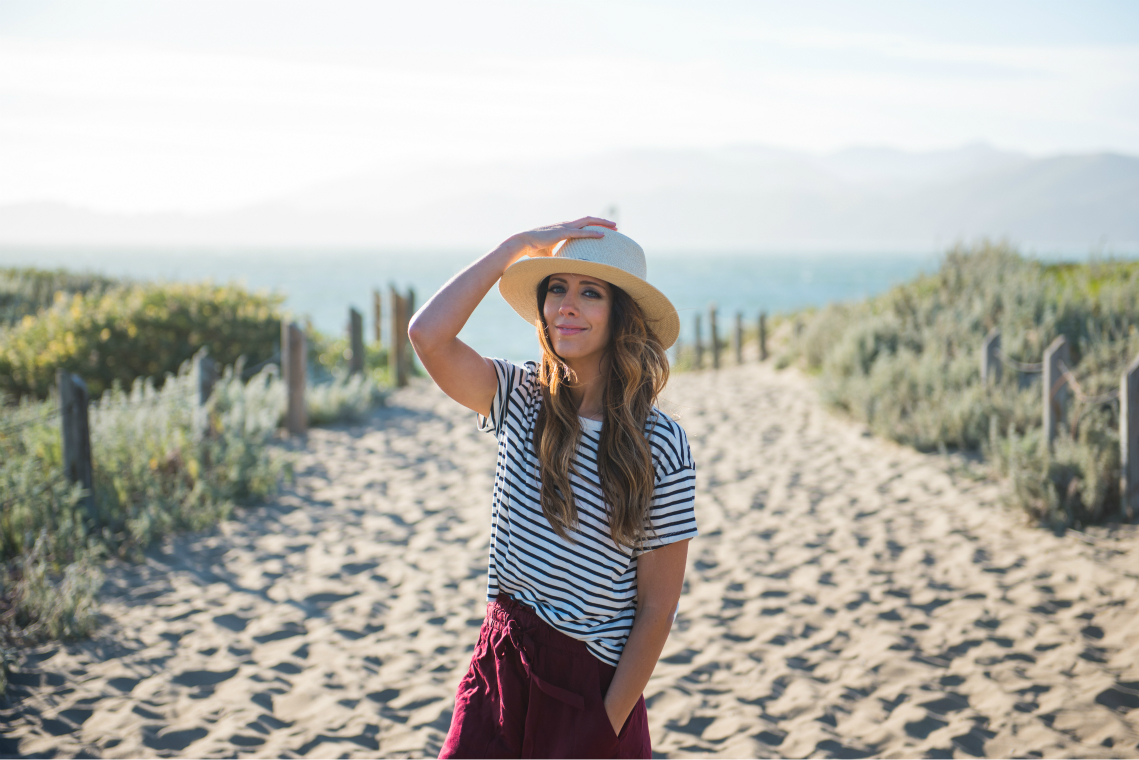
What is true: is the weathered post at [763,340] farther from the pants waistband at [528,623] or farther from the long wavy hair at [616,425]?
the pants waistband at [528,623]

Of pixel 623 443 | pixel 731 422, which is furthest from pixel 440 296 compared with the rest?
pixel 731 422

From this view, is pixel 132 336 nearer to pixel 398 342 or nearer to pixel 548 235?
pixel 398 342

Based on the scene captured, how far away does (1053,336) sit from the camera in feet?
26.3

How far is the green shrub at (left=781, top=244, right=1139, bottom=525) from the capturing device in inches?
217

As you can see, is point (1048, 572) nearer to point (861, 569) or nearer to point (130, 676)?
point (861, 569)

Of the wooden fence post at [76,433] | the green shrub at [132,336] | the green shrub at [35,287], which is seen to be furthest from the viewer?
the green shrub at [35,287]

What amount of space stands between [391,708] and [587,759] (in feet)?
6.29

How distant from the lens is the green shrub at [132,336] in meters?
8.35

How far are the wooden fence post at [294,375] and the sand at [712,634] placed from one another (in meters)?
1.79

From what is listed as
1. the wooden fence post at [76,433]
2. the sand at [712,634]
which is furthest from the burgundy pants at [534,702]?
the wooden fence post at [76,433]

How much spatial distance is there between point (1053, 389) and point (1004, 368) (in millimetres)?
1750

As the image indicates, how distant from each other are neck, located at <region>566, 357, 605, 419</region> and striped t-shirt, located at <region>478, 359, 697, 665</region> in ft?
0.23

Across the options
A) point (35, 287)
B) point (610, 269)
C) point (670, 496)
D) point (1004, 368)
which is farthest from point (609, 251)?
point (35, 287)

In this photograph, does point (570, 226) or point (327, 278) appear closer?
point (570, 226)
